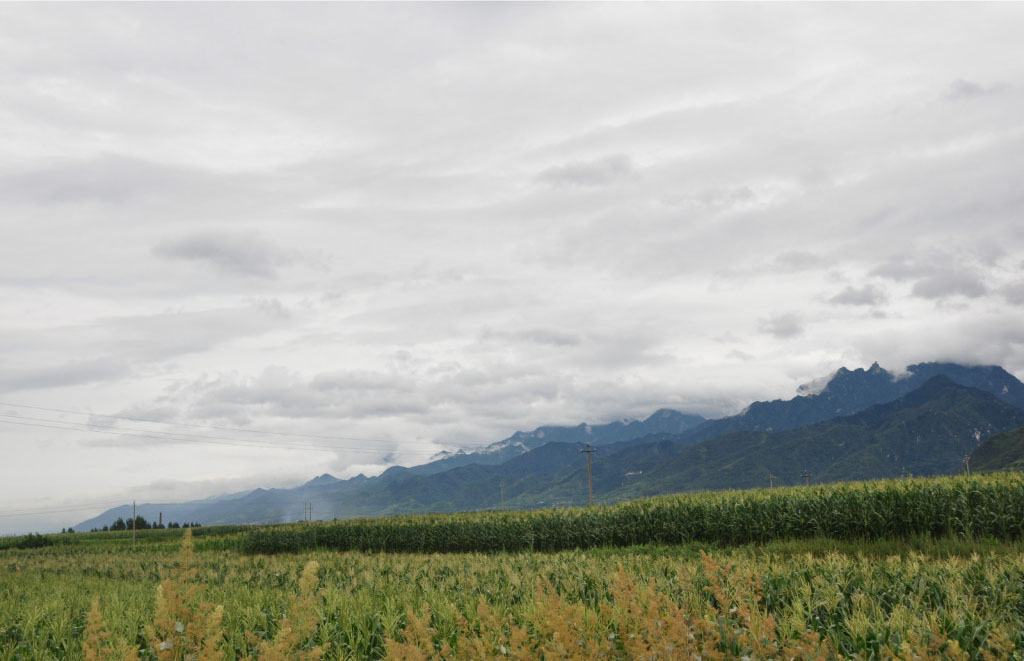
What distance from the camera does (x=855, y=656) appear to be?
6.66 metres

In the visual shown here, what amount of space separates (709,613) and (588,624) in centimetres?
148

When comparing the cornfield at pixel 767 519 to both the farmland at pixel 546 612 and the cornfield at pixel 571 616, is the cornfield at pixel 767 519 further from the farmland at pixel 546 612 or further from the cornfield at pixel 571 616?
the cornfield at pixel 571 616

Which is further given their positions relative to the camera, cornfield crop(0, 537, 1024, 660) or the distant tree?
the distant tree

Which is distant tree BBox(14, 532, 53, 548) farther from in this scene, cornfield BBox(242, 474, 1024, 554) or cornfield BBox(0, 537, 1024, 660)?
cornfield BBox(0, 537, 1024, 660)

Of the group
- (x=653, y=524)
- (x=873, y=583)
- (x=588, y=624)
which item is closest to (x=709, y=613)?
(x=588, y=624)

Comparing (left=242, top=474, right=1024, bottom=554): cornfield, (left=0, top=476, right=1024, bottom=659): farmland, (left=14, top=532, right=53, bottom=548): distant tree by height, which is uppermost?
(left=0, top=476, right=1024, bottom=659): farmland

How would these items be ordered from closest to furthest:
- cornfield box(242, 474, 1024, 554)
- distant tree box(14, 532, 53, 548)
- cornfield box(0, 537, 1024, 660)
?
cornfield box(0, 537, 1024, 660) < cornfield box(242, 474, 1024, 554) < distant tree box(14, 532, 53, 548)

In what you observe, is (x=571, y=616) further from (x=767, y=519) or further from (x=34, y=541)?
(x=34, y=541)

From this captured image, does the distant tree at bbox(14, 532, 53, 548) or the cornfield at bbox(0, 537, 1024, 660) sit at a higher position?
the cornfield at bbox(0, 537, 1024, 660)

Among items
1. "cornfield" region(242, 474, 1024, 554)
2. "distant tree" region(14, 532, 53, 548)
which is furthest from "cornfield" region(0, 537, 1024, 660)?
"distant tree" region(14, 532, 53, 548)

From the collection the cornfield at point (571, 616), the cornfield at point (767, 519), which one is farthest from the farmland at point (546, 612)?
the cornfield at point (767, 519)

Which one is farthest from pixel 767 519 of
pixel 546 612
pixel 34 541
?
pixel 34 541

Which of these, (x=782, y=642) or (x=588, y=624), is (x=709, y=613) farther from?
(x=588, y=624)

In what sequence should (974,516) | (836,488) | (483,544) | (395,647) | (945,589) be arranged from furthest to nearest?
(483,544), (836,488), (974,516), (945,589), (395,647)
